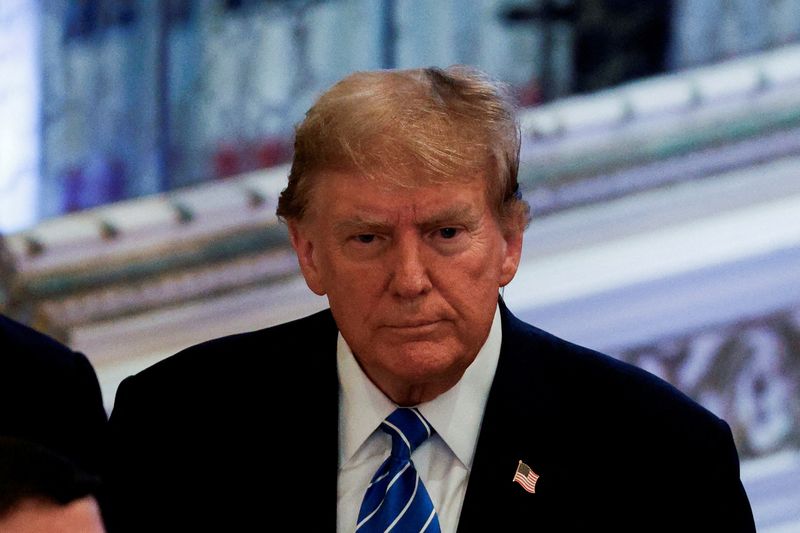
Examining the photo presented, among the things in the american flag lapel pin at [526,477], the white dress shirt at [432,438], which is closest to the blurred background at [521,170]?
the white dress shirt at [432,438]

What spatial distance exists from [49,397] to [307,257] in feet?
1.57

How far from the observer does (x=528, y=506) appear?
208cm

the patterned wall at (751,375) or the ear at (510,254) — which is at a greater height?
the ear at (510,254)

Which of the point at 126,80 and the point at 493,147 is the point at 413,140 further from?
the point at 126,80

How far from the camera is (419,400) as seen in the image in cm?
219

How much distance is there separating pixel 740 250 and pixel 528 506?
45.8 inches

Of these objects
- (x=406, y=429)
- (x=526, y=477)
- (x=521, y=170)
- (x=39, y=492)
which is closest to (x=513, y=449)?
(x=526, y=477)

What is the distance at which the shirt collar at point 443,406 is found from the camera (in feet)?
7.05

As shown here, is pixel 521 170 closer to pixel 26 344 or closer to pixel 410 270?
pixel 410 270

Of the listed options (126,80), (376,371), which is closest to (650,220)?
(376,371)

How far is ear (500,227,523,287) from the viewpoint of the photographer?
2.14 m

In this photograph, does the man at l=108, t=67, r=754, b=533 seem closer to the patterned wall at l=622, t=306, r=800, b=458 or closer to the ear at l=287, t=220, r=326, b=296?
the ear at l=287, t=220, r=326, b=296

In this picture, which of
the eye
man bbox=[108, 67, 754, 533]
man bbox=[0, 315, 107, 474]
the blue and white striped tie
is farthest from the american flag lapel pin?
man bbox=[0, 315, 107, 474]

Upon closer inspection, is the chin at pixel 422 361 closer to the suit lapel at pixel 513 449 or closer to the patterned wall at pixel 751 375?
the suit lapel at pixel 513 449
